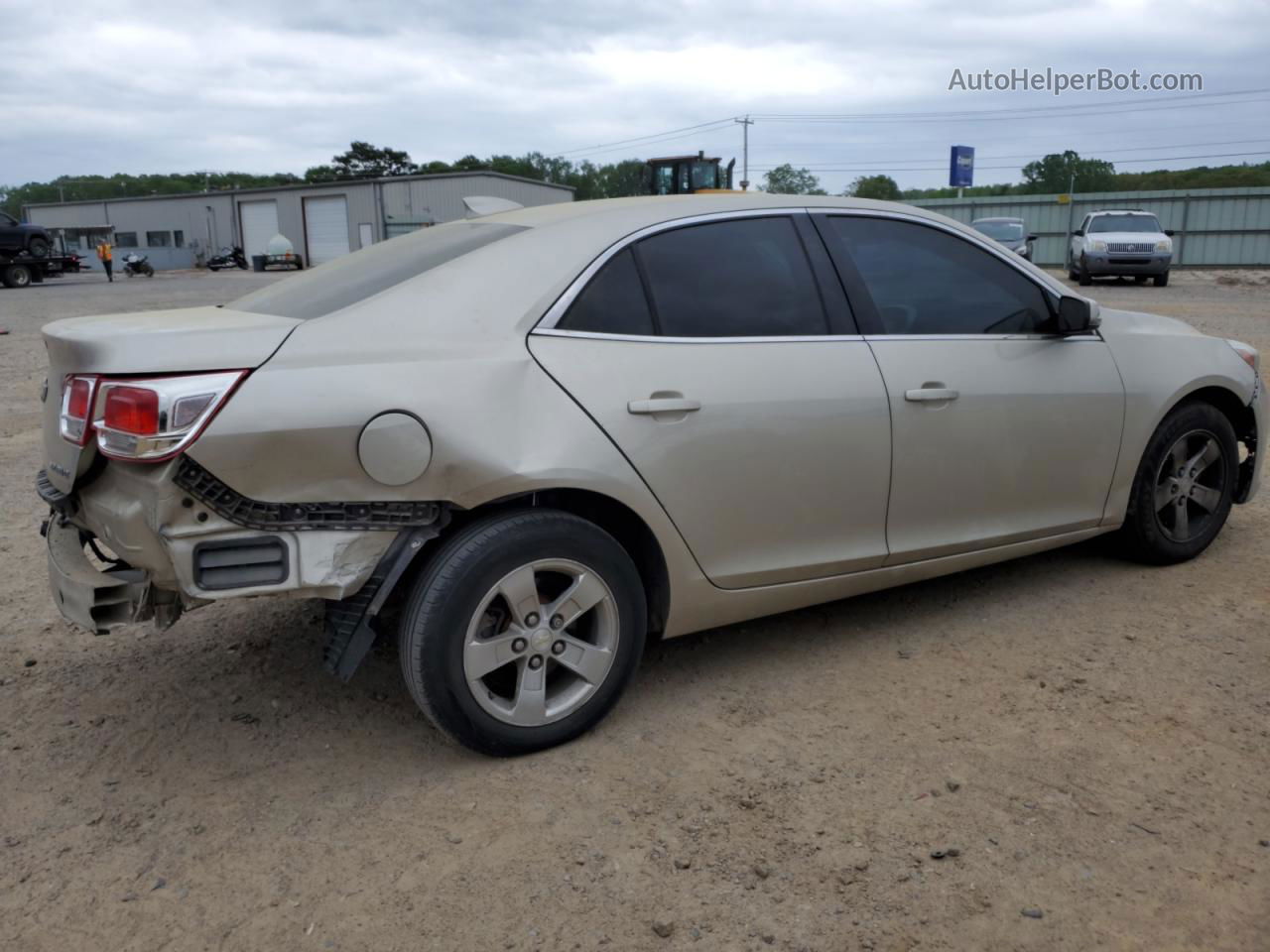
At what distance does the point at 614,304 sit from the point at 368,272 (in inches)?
32.2

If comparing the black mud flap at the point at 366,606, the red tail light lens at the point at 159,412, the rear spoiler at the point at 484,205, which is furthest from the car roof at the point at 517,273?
the rear spoiler at the point at 484,205

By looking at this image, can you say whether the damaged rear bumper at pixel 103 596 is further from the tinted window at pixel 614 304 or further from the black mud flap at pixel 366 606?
the tinted window at pixel 614 304

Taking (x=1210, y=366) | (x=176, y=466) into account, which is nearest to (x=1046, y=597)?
(x=1210, y=366)

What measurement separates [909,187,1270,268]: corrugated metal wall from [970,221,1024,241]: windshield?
7.78 meters

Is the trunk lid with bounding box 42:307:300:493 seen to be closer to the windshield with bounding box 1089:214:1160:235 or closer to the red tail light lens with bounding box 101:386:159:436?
the red tail light lens with bounding box 101:386:159:436

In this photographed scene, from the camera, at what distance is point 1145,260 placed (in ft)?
76.4

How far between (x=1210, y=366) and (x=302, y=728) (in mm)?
3782

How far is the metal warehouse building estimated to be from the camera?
49406 millimetres

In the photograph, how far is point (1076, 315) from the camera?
3.96m

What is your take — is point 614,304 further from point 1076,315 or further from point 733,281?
point 1076,315

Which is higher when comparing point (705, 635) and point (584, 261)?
point (584, 261)

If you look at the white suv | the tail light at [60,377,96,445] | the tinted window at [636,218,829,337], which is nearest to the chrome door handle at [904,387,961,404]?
the tinted window at [636,218,829,337]

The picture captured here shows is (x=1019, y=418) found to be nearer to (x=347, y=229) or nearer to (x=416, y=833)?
(x=416, y=833)

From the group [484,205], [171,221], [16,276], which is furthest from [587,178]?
[484,205]
